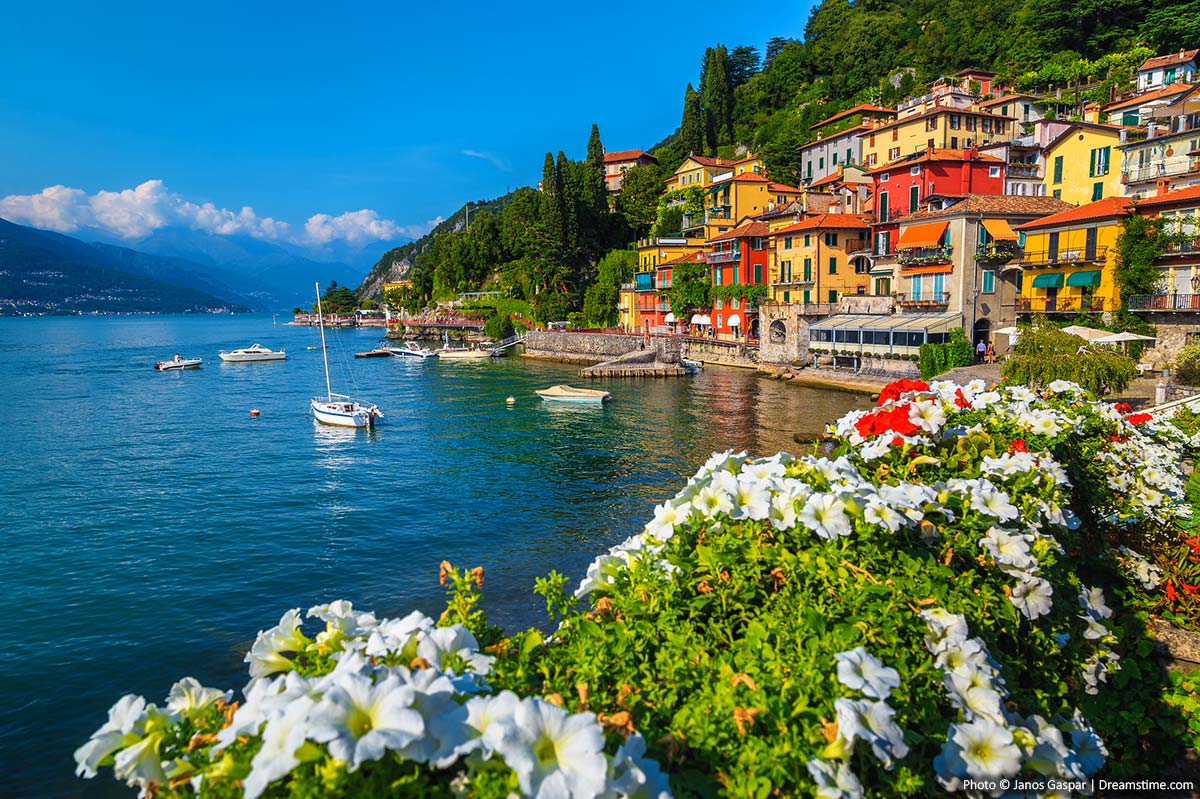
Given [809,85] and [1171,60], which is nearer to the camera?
[1171,60]

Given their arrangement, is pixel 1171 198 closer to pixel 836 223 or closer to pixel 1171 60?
pixel 836 223

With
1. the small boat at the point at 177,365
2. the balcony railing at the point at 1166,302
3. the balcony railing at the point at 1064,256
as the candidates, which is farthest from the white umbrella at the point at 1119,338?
the small boat at the point at 177,365

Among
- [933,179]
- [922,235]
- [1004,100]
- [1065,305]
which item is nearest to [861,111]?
[1004,100]

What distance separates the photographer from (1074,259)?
37.7 meters

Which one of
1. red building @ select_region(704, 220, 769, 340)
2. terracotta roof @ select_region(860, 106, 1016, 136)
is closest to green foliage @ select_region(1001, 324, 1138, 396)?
red building @ select_region(704, 220, 769, 340)

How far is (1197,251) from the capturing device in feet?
107

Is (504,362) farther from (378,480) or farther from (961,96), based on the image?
(961,96)

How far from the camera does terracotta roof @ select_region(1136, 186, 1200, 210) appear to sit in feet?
109

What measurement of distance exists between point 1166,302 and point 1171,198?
196 inches

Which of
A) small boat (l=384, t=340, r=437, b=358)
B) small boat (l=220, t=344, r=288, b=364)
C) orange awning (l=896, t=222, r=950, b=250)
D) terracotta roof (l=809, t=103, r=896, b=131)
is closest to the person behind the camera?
orange awning (l=896, t=222, r=950, b=250)

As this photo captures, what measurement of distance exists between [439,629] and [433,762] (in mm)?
720

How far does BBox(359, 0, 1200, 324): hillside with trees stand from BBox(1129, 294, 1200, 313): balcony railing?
39.6 metres

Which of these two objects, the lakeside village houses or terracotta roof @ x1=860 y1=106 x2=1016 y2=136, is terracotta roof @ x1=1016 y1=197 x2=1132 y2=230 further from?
terracotta roof @ x1=860 y1=106 x2=1016 y2=136

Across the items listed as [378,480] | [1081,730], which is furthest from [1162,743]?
[378,480]
